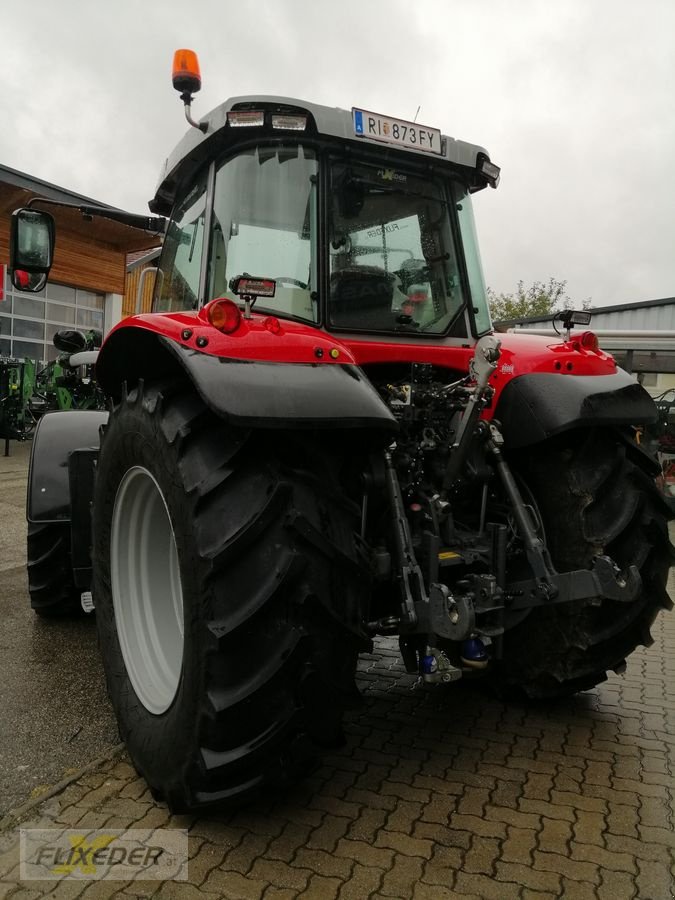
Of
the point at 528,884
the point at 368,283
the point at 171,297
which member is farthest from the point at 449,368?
the point at 528,884

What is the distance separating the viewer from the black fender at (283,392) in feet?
6.54

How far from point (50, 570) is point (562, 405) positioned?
10.1 feet

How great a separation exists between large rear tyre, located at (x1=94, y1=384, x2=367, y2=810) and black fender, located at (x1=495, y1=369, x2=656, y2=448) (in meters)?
0.91

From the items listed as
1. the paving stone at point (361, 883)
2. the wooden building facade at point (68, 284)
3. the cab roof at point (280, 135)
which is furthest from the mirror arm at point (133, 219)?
the wooden building facade at point (68, 284)

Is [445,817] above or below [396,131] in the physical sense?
below

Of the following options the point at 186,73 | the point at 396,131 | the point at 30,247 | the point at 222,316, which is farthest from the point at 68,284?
the point at 222,316

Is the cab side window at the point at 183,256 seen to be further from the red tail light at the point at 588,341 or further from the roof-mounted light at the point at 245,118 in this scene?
the red tail light at the point at 588,341

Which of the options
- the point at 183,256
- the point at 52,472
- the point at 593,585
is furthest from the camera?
the point at 52,472

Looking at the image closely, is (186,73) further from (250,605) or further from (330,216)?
(250,605)

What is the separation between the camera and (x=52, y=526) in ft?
13.8

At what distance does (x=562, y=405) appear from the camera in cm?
272

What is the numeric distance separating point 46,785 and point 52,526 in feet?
6.18

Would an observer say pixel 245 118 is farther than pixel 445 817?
Yes

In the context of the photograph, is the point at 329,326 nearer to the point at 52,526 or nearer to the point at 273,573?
the point at 273,573
